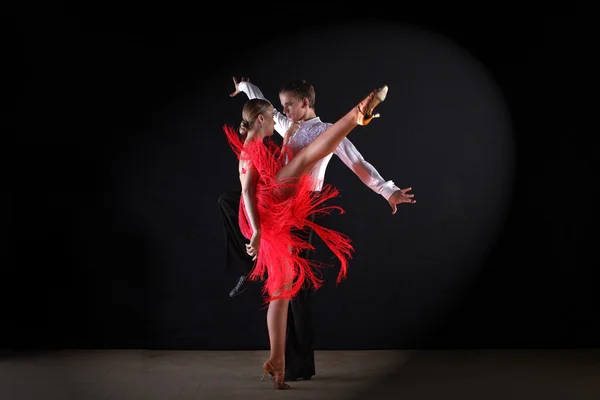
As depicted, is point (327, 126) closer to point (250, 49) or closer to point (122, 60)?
point (250, 49)

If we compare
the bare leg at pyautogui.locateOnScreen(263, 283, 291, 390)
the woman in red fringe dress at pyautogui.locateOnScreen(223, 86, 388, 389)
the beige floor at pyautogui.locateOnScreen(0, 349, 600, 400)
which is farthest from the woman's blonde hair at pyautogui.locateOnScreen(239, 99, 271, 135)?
the beige floor at pyautogui.locateOnScreen(0, 349, 600, 400)

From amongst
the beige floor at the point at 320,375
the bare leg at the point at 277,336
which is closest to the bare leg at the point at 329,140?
the bare leg at the point at 277,336

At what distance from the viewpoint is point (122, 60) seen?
4.35 metres

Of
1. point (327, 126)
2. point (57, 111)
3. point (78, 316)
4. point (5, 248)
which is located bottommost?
point (78, 316)

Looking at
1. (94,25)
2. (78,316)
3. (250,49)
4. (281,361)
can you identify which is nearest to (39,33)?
(94,25)

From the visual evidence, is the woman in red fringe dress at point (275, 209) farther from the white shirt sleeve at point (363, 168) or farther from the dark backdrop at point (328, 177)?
the dark backdrop at point (328, 177)

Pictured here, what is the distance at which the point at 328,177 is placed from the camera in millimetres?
4336

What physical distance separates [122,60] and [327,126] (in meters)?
1.54

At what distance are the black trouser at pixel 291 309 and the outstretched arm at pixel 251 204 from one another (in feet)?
0.85

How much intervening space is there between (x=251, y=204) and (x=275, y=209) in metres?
0.12

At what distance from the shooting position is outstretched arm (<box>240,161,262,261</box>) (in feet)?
10.8

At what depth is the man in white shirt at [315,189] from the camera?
11.3ft

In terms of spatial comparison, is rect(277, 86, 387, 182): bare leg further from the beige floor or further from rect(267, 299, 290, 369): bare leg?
the beige floor

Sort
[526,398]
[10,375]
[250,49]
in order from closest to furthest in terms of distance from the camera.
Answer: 1. [526,398]
2. [10,375]
3. [250,49]
